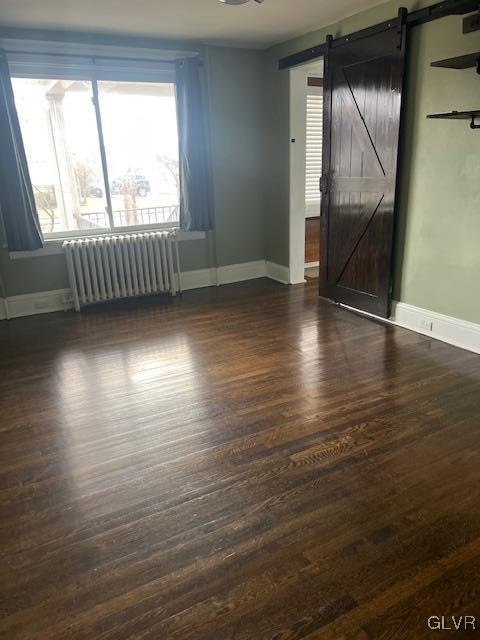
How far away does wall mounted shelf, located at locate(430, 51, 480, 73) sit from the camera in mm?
2826

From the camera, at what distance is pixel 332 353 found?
3.55 m

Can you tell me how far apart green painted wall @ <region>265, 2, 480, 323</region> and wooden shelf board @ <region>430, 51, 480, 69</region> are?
0.39 ft

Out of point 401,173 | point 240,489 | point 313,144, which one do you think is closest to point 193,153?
point 313,144

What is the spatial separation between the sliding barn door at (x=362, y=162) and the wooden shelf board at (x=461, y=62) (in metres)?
0.58

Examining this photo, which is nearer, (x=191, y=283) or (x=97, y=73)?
Result: (x=97, y=73)

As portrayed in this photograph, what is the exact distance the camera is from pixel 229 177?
5.32 metres

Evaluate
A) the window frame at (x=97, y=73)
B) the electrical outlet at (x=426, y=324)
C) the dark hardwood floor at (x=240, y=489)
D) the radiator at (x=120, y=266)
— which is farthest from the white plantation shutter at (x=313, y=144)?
the dark hardwood floor at (x=240, y=489)

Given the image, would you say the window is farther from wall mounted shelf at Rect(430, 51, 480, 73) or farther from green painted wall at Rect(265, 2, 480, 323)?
wall mounted shelf at Rect(430, 51, 480, 73)

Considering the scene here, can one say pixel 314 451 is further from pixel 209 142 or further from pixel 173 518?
pixel 209 142

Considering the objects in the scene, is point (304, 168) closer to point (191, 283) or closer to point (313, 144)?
point (313, 144)

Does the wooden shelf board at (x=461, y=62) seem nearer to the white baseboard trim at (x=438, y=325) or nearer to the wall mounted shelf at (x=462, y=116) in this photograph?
the wall mounted shelf at (x=462, y=116)

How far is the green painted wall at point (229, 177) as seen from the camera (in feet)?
15.2

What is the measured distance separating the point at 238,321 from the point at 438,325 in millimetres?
1724

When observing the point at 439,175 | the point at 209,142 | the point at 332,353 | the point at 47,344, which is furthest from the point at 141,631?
the point at 209,142
